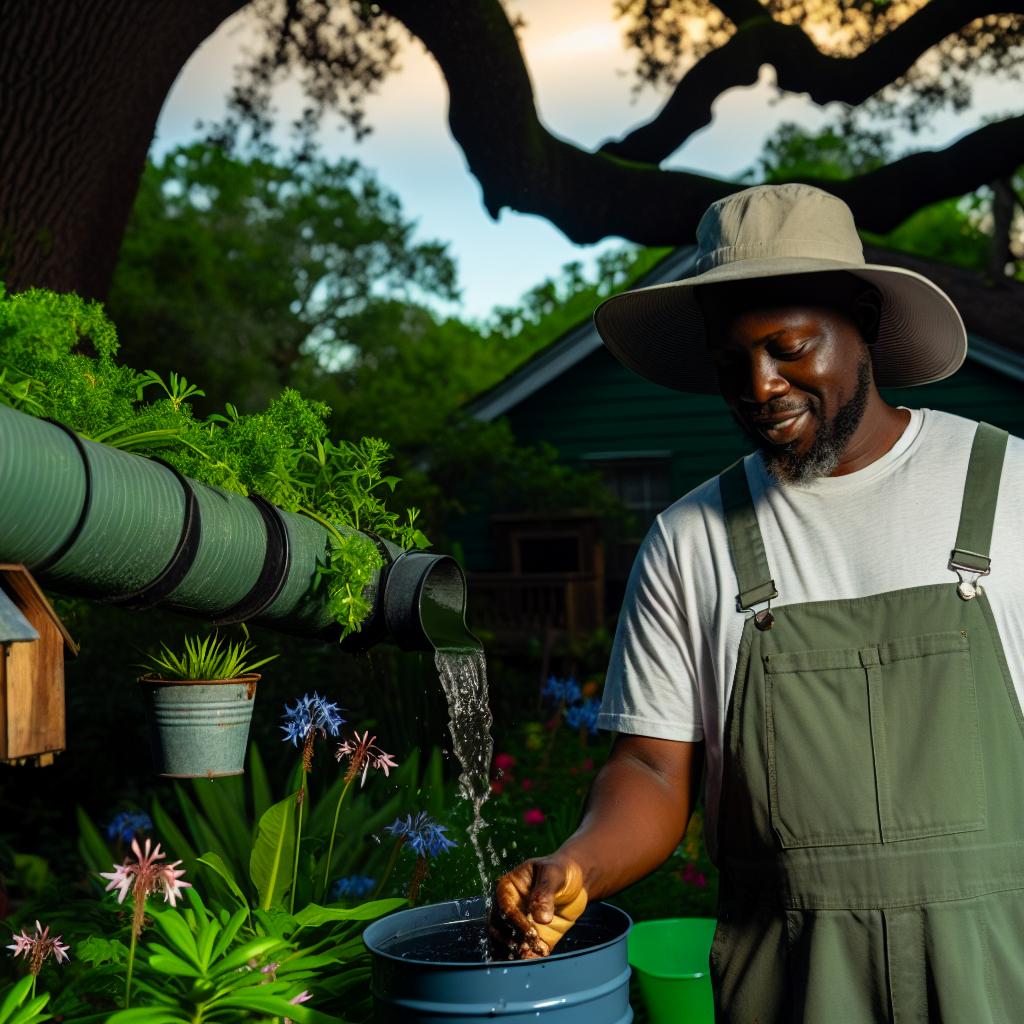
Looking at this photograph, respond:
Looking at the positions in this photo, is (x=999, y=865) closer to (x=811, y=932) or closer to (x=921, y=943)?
(x=921, y=943)

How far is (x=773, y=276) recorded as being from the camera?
2.24m

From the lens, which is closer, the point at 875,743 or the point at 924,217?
the point at 875,743

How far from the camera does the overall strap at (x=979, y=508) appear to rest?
Result: 214 cm

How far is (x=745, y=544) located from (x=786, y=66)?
6663 millimetres

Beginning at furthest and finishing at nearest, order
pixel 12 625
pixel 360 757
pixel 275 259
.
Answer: pixel 275 259, pixel 360 757, pixel 12 625

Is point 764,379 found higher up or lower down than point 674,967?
higher up

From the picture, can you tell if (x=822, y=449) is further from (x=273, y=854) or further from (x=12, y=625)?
(x=273, y=854)

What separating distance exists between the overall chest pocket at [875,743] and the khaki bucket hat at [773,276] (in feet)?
2.06

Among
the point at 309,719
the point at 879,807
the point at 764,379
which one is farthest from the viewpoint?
the point at 309,719

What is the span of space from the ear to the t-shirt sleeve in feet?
1.72

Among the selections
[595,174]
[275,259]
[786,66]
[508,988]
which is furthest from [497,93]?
[275,259]

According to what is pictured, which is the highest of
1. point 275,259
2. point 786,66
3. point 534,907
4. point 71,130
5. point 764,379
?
point 275,259

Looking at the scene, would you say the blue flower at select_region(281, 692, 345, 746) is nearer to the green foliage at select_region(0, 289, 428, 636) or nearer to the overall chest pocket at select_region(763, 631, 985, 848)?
the green foliage at select_region(0, 289, 428, 636)

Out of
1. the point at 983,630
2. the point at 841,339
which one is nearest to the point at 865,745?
the point at 983,630
